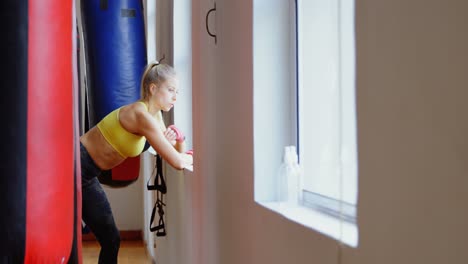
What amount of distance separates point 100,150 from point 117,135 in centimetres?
15

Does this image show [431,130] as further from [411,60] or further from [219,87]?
[219,87]

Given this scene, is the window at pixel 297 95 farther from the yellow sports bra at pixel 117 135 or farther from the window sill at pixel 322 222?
the yellow sports bra at pixel 117 135

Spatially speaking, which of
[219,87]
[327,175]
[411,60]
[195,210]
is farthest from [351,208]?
[195,210]

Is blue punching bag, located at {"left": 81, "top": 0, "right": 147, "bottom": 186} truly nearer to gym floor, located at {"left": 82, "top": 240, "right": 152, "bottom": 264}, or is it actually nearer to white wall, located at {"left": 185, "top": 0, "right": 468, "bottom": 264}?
gym floor, located at {"left": 82, "top": 240, "right": 152, "bottom": 264}

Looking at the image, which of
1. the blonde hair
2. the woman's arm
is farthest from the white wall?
the blonde hair

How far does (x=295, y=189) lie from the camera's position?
1.92 meters

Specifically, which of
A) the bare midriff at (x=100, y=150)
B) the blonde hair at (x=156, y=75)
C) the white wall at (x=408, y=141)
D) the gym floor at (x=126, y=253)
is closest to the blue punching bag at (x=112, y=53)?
the bare midriff at (x=100, y=150)

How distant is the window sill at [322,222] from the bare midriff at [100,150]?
74.9 inches

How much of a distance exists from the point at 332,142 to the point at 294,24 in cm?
43

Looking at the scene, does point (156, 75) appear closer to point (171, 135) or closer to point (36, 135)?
point (171, 135)

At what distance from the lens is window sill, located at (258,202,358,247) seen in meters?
1.30

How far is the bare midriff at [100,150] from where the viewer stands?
3660mm

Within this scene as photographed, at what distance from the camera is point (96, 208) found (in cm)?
374

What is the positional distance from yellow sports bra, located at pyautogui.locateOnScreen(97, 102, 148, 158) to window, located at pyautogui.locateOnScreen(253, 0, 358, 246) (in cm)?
165
